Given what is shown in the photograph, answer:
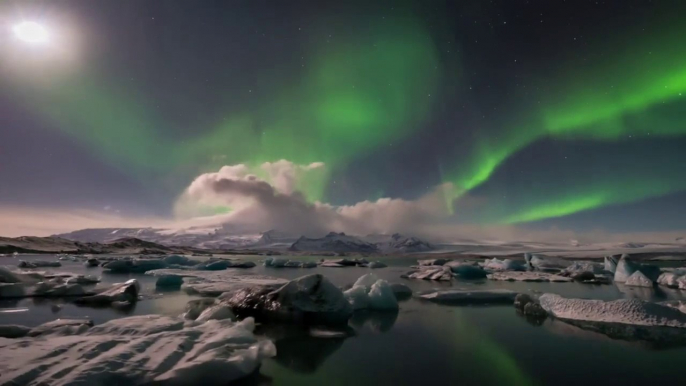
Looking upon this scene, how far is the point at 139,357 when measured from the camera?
4473mm

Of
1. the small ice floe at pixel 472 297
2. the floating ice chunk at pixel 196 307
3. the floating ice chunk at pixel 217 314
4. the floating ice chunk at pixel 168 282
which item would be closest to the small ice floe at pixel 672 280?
the small ice floe at pixel 472 297

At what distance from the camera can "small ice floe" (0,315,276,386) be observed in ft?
12.8

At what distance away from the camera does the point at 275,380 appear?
4863 millimetres

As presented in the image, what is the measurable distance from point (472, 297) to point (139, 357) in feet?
37.8

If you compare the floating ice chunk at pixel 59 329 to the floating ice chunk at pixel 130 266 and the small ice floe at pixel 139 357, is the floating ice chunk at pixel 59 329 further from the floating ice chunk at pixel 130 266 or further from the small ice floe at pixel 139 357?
the floating ice chunk at pixel 130 266

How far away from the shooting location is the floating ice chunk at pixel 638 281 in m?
20.7

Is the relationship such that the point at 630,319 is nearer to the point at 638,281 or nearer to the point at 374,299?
the point at 374,299

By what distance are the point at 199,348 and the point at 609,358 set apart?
262 inches

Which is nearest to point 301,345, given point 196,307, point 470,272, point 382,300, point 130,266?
point 196,307

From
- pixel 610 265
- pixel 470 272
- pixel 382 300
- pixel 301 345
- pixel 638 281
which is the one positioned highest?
pixel 382 300

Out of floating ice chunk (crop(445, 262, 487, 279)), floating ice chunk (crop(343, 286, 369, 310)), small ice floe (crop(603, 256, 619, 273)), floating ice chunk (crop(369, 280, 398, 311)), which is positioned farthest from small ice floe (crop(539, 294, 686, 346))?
small ice floe (crop(603, 256, 619, 273))

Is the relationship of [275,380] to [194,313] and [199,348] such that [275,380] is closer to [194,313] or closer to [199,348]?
[199,348]

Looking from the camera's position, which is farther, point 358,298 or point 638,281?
point 638,281

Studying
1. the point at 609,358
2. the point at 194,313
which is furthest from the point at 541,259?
the point at 194,313
